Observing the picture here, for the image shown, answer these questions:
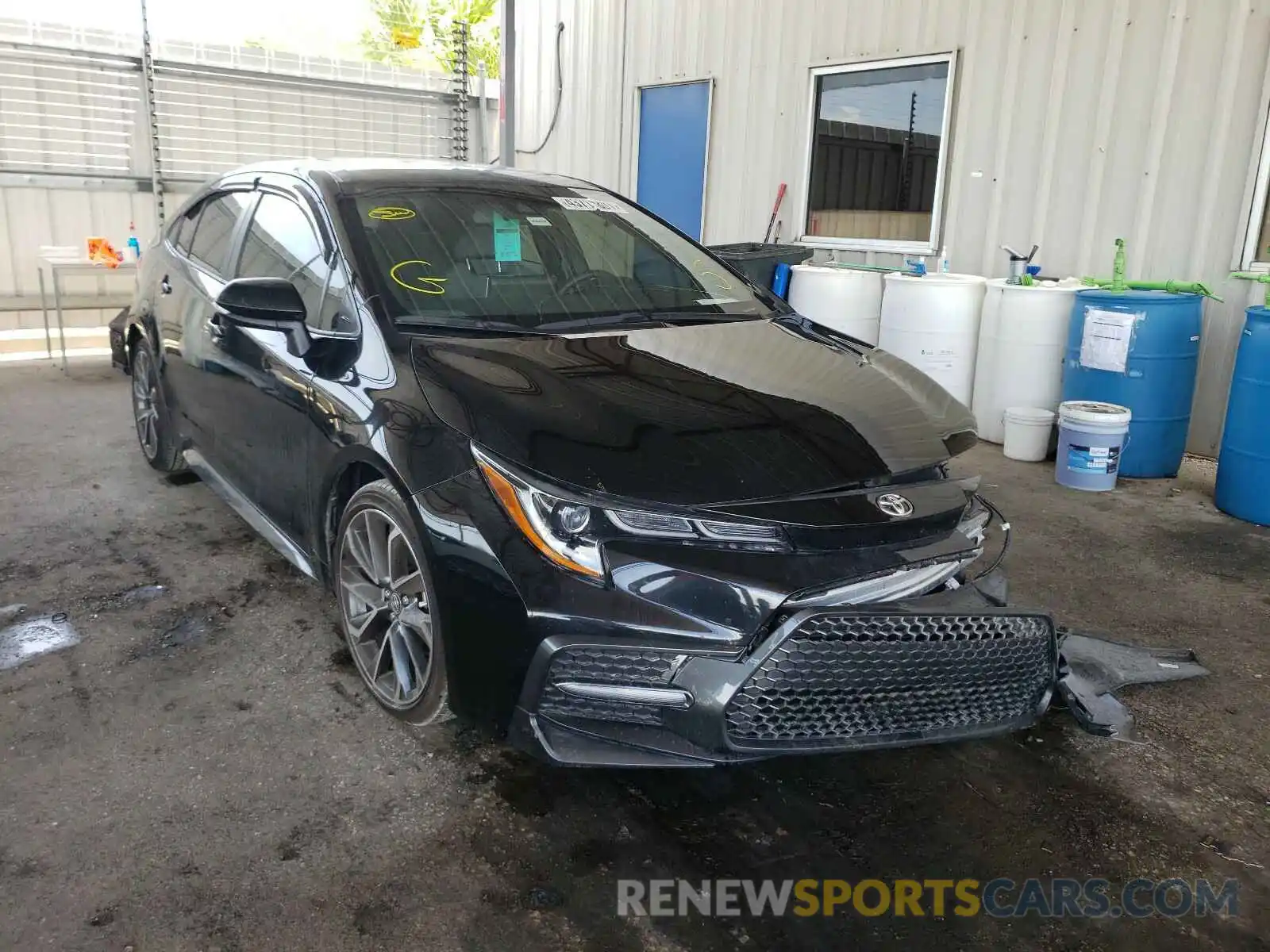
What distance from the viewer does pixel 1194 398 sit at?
5.31 metres

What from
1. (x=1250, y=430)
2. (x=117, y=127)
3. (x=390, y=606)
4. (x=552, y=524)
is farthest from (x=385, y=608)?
(x=117, y=127)

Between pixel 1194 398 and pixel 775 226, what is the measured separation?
129 inches

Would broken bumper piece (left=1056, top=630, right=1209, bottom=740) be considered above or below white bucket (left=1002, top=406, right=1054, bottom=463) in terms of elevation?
below

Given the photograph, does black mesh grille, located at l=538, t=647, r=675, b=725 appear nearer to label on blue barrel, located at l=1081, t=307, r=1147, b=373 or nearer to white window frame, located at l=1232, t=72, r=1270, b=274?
label on blue barrel, located at l=1081, t=307, r=1147, b=373

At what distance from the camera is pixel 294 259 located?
9.10 ft

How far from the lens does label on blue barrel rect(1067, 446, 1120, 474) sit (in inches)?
185

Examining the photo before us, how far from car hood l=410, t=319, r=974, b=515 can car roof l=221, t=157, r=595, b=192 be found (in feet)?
2.59

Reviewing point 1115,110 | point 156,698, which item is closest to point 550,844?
point 156,698

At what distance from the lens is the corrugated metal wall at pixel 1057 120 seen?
503 centimetres

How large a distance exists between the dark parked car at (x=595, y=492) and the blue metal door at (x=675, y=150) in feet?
17.5

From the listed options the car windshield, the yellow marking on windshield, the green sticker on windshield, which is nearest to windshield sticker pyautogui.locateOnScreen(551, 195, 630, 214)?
the car windshield

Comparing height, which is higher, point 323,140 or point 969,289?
point 323,140

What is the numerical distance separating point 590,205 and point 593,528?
5.67 ft

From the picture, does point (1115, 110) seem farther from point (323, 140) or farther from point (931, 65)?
point (323, 140)
